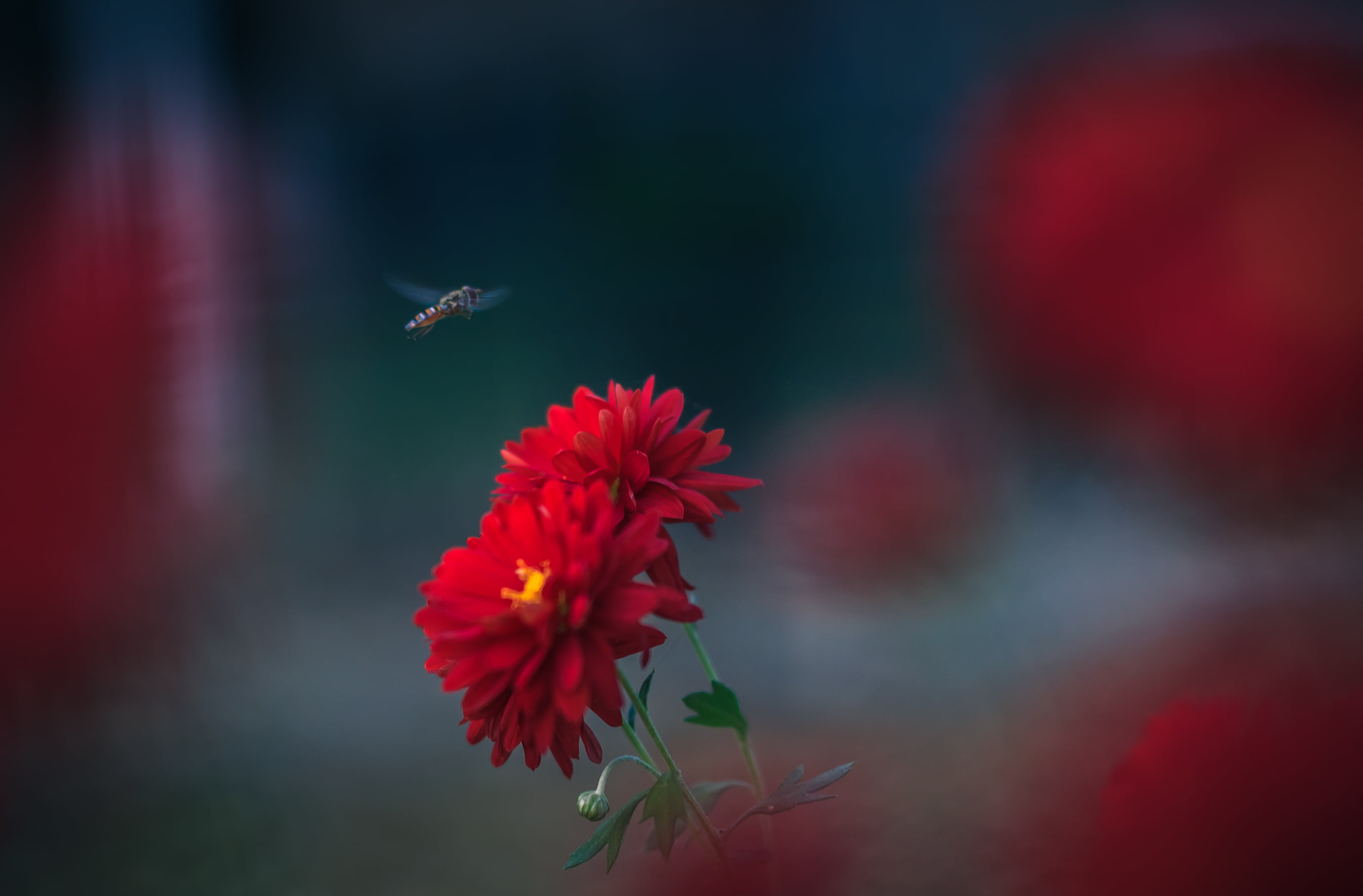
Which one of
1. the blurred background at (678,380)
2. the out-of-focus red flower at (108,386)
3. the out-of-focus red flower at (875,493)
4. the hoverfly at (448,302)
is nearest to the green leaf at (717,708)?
the hoverfly at (448,302)

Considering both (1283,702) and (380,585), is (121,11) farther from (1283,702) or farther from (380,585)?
(1283,702)

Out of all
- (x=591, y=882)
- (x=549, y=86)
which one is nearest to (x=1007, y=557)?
(x=591, y=882)

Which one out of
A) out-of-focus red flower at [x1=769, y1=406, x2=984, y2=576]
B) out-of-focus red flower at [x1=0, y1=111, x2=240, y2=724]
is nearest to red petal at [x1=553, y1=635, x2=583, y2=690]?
out-of-focus red flower at [x1=769, y1=406, x2=984, y2=576]

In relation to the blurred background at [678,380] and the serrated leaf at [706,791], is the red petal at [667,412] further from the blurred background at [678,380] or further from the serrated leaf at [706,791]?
the blurred background at [678,380]

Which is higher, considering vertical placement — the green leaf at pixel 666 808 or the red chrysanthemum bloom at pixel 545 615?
the red chrysanthemum bloom at pixel 545 615

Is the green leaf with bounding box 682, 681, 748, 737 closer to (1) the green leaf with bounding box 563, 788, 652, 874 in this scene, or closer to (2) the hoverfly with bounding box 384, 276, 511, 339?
(1) the green leaf with bounding box 563, 788, 652, 874

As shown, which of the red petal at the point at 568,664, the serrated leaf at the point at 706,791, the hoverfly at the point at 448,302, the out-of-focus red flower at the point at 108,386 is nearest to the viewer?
the red petal at the point at 568,664

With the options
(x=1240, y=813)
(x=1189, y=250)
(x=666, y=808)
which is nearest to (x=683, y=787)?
(x=666, y=808)
